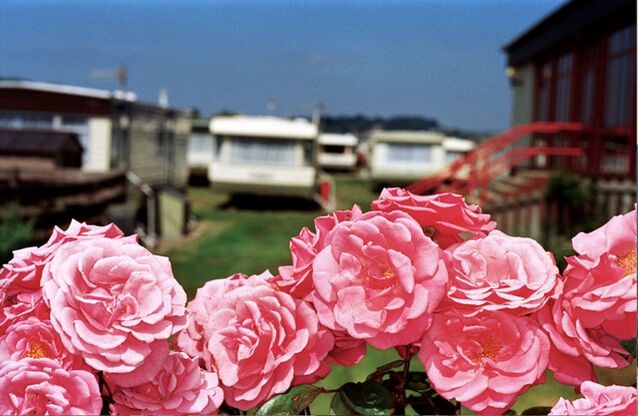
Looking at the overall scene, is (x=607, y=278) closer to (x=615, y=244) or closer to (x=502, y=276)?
(x=615, y=244)

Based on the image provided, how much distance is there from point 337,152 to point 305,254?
4589 cm

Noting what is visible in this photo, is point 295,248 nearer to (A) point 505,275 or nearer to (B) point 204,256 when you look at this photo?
(A) point 505,275

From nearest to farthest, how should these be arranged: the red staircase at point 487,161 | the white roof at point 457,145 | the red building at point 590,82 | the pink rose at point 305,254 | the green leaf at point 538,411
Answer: the pink rose at point 305,254 → the green leaf at point 538,411 → the red staircase at point 487,161 → the red building at point 590,82 → the white roof at point 457,145

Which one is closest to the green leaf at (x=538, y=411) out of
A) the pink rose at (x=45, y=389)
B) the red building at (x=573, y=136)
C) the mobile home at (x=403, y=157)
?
the pink rose at (x=45, y=389)

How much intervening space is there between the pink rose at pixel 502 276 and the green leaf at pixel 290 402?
11.7 inches

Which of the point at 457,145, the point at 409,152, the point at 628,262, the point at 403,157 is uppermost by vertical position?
the point at 457,145

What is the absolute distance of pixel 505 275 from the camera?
1.53m

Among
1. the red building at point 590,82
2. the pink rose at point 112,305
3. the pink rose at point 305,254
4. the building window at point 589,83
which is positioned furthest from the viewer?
the building window at point 589,83

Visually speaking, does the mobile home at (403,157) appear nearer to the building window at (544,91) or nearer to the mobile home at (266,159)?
the mobile home at (266,159)

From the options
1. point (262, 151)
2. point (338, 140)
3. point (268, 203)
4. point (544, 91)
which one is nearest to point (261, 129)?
point (262, 151)

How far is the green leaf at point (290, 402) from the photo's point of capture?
151cm

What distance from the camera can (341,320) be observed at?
4.70 feet

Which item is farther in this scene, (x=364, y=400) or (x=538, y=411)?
(x=538, y=411)

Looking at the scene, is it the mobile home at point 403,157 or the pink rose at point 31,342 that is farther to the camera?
the mobile home at point 403,157
